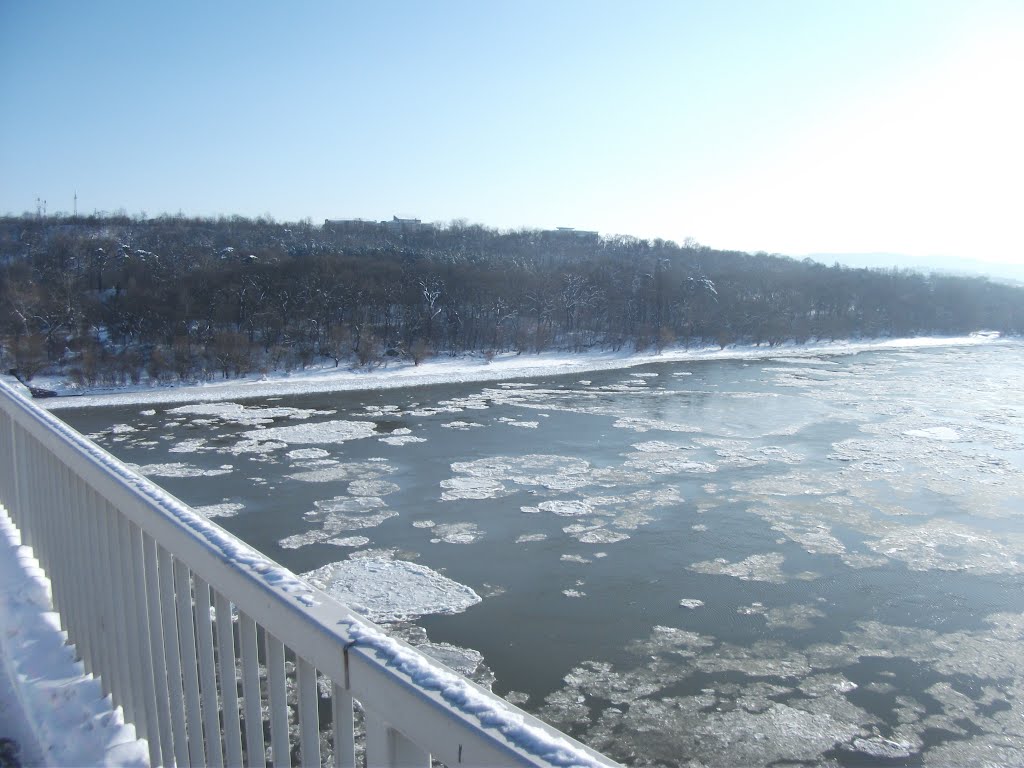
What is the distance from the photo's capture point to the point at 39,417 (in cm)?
261

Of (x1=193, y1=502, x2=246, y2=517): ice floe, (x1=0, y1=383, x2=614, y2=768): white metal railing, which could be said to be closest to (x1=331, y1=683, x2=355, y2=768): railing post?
(x1=0, y1=383, x2=614, y2=768): white metal railing

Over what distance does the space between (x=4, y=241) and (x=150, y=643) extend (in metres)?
55.4

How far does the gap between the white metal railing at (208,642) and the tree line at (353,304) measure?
25.5 meters

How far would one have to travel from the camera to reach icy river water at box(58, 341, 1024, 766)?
618cm

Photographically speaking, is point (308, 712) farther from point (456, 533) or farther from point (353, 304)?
point (353, 304)

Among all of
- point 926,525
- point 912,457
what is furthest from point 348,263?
point 926,525

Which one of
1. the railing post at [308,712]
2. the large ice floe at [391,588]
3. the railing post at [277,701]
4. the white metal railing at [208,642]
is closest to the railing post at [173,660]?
the white metal railing at [208,642]

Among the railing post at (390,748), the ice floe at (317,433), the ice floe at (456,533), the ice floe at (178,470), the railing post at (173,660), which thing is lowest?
the ice floe at (456,533)

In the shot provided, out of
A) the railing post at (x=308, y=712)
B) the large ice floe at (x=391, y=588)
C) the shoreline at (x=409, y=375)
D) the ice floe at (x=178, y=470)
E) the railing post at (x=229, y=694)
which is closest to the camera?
the railing post at (x=308, y=712)

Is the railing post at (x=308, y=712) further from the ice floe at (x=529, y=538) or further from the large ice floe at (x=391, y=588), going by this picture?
the ice floe at (x=529, y=538)

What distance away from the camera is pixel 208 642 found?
1659 mm

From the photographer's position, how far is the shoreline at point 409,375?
2333 cm

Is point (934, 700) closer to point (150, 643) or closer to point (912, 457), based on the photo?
point (150, 643)

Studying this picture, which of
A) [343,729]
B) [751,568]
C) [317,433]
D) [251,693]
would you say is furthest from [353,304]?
[343,729]
